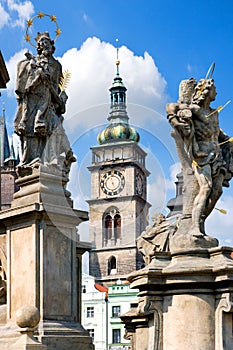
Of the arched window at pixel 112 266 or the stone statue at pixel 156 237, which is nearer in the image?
the stone statue at pixel 156 237

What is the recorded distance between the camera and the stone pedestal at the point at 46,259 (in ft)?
42.3

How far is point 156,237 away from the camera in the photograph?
11.4 m

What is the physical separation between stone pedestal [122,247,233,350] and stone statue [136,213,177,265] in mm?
1390

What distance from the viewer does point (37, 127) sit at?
46.0 feet

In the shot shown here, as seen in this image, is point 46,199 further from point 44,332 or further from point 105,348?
point 105,348

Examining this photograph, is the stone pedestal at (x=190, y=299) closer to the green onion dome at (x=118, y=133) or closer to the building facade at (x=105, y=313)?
the green onion dome at (x=118, y=133)

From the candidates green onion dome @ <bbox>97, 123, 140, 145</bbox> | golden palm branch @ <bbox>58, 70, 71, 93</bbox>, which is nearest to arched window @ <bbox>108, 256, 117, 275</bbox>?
golden palm branch @ <bbox>58, 70, 71, 93</bbox>

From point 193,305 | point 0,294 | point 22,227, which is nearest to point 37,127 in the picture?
point 22,227

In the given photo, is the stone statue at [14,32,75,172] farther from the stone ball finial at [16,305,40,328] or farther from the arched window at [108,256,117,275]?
the arched window at [108,256,117,275]

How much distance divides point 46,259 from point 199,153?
4.21 metres

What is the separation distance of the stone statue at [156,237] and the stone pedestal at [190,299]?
1.39 m

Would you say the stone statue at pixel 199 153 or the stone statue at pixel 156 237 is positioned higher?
the stone statue at pixel 199 153

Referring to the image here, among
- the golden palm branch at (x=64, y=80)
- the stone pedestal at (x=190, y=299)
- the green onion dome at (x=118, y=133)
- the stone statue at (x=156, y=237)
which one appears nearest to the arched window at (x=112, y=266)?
the golden palm branch at (x=64, y=80)

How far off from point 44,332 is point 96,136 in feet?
10.2
